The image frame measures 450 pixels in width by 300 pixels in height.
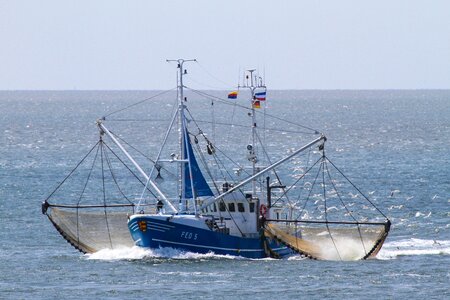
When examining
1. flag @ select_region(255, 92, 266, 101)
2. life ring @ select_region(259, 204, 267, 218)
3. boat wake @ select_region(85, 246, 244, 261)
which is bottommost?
boat wake @ select_region(85, 246, 244, 261)

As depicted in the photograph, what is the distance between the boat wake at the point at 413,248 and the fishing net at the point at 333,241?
1.08 meters

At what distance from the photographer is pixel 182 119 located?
78.1 meters

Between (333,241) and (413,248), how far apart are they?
16.9 feet

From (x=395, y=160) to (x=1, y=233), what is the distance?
2555 inches

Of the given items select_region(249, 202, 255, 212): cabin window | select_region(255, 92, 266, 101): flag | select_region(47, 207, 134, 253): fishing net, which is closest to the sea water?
select_region(47, 207, 134, 253): fishing net

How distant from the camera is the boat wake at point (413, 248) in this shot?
81812 mm

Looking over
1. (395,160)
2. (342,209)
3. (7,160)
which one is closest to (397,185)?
(342,209)

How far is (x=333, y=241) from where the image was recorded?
271 ft

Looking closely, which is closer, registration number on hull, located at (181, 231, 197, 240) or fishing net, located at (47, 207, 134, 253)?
registration number on hull, located at (181, 231, 197, 240)

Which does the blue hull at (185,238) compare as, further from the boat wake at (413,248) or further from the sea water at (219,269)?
the boat wake at (413,248)

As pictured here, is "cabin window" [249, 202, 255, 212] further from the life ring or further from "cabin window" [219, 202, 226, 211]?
"cabin window" [219, 202, 226, 211]

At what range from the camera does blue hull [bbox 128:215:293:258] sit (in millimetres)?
77062

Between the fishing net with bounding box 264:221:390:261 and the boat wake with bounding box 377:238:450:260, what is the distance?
1.08m

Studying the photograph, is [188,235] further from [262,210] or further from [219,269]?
[262,210]
